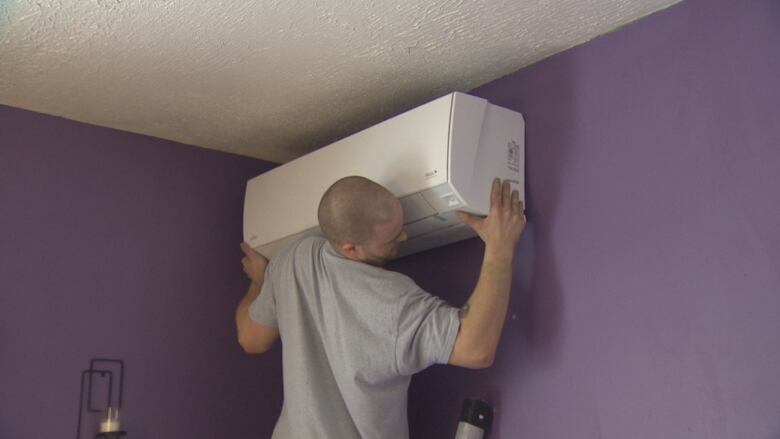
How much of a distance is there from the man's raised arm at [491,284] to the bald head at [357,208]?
0.52 feet

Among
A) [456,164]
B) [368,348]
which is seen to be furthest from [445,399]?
[456,164]

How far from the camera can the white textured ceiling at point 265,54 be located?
5.47ft

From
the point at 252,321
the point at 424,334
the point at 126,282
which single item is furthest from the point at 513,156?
the point at 126,282

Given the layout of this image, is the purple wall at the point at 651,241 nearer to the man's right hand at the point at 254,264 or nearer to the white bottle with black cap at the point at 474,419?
the white bottle with black cap at the point at 474,419

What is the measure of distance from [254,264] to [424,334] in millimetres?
697

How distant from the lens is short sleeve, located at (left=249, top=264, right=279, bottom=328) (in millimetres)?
1976

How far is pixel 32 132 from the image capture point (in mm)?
2086

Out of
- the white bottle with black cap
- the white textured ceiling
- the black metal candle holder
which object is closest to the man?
the white bottle with black cap

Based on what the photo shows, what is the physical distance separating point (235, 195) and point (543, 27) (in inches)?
39.6

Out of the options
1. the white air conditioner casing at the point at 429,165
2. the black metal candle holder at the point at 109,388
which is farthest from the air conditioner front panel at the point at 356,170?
the black metal candle holder at the point at 109,388

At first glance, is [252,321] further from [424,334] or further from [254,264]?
[424,334]

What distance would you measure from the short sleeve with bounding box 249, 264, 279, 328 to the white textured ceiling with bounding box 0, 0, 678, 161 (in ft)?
1.38

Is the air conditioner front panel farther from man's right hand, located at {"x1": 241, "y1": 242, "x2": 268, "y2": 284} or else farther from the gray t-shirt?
the gray t-shirt

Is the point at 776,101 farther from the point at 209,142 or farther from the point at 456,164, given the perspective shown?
the point at 209,142
